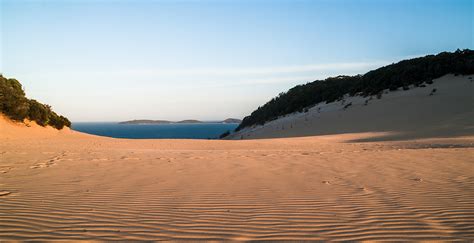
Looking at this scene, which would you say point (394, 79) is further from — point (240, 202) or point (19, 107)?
point (240, 202)

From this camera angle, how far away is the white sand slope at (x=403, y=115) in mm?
20566

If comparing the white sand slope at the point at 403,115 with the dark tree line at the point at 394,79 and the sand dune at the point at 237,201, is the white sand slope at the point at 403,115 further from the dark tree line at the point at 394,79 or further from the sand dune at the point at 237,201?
the sand dune at the point at 237,201

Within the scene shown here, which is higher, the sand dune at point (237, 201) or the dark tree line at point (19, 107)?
the dark tree line at point (19, 107)

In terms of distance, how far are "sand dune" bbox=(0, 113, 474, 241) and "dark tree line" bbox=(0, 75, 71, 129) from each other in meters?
→ 14.8

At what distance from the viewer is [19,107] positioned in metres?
21.4

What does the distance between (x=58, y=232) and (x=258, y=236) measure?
2317 mm

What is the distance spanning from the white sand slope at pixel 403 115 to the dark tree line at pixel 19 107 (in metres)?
17.0

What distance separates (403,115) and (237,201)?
23.7m

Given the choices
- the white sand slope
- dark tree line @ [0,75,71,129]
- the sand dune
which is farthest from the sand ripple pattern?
dark tree line @ [0,75,71,129]

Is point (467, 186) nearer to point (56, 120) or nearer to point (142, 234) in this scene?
point (142, 234)

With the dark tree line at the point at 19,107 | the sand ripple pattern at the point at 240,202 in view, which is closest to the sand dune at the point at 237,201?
the sand ripple pattern at the point at 240,202

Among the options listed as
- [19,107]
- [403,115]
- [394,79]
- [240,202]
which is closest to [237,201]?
[240,202]

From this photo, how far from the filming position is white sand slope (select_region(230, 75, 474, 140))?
20566 mm

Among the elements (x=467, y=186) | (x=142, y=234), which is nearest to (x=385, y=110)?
(x=467, y=186)
